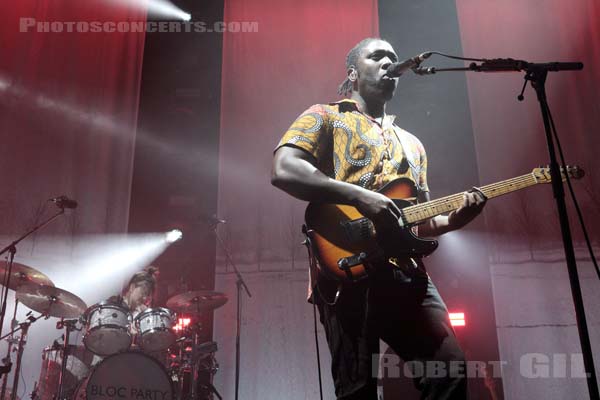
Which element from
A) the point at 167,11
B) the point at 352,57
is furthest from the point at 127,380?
the point at 167,11

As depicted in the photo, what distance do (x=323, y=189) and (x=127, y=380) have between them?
11.1ft

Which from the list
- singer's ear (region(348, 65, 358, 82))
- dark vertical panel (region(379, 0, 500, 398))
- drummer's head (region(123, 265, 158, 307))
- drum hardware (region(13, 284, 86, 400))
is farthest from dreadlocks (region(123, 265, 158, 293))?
singer's ear (region(348, 65, 358, 82))

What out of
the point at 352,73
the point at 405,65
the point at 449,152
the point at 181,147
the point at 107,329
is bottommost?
the point at 107,329

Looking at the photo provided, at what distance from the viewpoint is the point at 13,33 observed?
5176mm

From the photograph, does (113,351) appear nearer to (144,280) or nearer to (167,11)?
(144,280)

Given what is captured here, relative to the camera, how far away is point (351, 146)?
2.04 metres

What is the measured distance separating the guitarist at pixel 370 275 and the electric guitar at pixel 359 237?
0.13 feet

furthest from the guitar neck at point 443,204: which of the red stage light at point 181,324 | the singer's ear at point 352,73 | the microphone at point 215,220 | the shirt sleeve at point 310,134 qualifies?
the red stage light at point 181,324

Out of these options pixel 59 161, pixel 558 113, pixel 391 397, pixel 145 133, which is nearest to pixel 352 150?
pixel 391 397

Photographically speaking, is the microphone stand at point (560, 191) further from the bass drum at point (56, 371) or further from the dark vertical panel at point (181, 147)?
the dark vertical panel at point (181, 147)

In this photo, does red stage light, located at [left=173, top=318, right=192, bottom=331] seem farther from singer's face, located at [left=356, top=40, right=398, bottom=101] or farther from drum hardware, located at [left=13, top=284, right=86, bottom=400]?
singer's face, located at [left=356, top=40, right=398, bottom=101]

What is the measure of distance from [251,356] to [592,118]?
406 centimetres

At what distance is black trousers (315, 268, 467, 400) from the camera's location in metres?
1.68

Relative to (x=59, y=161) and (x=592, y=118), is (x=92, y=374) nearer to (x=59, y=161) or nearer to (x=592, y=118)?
(x=59, y=161)
